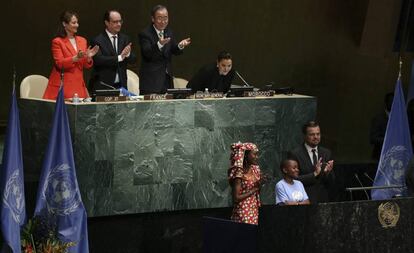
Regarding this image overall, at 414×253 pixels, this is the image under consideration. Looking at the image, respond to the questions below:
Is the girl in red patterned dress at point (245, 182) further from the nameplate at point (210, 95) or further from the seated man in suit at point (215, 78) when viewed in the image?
the seated man in suit at point (215, 78)

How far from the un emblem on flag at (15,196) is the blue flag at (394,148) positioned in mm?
3487

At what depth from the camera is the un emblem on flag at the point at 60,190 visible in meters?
9.55

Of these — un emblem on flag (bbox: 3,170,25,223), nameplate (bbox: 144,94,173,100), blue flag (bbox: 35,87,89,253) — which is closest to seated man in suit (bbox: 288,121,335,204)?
nameplate (bbox: 144,94,173,100)

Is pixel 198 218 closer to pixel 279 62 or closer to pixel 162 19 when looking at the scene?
pixel 162 19

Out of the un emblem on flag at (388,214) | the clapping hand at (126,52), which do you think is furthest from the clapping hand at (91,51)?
the un emblem on flag at (388,214)

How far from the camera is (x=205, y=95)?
1053cm

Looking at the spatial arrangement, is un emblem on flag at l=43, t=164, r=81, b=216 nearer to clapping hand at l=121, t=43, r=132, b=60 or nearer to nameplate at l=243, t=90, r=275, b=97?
clapping hand at l=121, t=43, r=132, b=60

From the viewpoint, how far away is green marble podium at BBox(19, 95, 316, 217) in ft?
32.4

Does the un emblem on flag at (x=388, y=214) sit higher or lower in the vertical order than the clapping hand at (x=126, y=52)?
lower

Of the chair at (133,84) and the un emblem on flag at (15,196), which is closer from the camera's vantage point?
the un emblem on flag at (15,196)

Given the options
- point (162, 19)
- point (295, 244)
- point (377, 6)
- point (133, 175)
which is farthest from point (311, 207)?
point (377, 6)

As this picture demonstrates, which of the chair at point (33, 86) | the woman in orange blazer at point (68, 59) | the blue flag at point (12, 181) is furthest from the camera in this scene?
the chair at point (33, 86)

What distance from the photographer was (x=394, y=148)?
433 inches

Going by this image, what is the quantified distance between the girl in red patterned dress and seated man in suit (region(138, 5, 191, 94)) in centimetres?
140
